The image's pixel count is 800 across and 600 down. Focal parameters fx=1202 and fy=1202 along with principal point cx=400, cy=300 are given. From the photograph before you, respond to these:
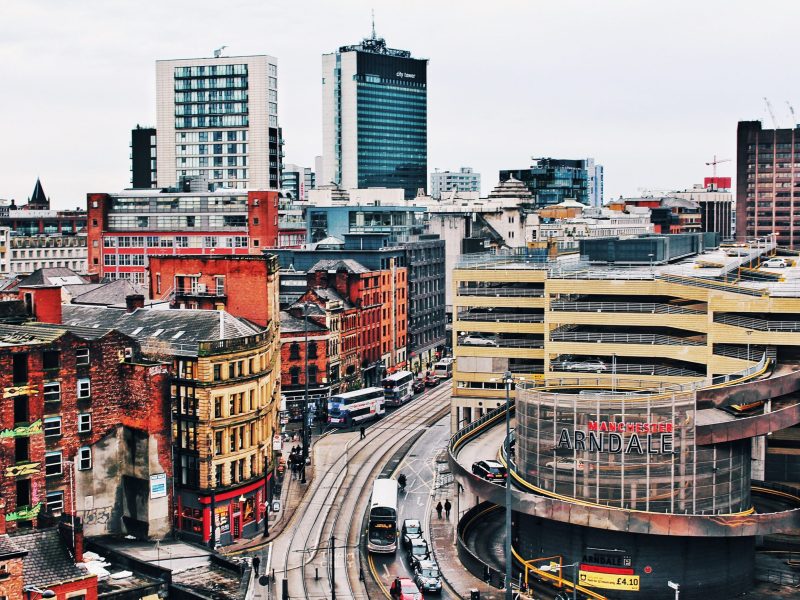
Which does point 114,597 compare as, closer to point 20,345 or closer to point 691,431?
point 20,345

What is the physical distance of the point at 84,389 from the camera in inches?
4018

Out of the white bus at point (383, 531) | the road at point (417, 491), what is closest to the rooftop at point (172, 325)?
the white bus at point (383, 531)

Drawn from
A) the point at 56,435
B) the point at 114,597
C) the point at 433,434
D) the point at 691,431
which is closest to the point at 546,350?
the point at 433,434

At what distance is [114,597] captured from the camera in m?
80.1

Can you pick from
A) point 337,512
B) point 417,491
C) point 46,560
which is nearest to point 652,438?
point 337,512

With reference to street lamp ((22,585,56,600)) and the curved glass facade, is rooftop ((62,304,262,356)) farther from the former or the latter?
street lamp ((22,585,56,600))

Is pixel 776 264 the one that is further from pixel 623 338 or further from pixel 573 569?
pixel 573 569

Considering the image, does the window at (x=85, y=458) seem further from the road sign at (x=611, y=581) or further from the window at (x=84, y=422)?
the road sign at (x=611, y=581)

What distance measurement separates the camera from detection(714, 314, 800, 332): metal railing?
117 meters

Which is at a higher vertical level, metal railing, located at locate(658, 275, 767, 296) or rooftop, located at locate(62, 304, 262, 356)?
metal railing, located at locate(658, 275, 767, 296)

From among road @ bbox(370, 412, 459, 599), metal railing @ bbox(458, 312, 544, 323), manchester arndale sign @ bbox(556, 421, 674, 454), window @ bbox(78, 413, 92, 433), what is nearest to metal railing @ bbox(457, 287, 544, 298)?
metal railing @ bbox(458, 312, 544, 323)

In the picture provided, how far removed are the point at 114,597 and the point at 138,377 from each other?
2775 centimetres

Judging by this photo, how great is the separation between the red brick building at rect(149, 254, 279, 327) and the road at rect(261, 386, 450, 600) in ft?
64.7

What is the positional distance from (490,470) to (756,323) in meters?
33.4
